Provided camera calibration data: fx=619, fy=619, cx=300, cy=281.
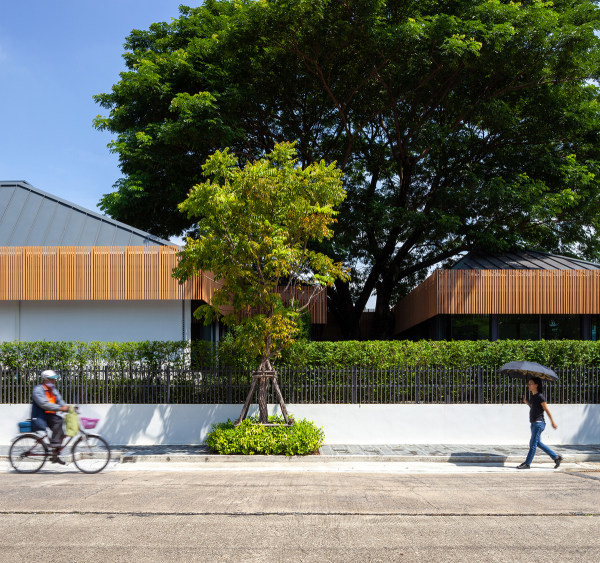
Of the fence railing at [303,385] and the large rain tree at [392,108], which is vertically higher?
the large rain tree at [392,108]

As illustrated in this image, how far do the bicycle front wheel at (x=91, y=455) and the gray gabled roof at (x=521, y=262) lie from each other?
14700mm

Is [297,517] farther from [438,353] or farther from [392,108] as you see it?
[392,108]

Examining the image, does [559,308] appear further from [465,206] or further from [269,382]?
[269,382]

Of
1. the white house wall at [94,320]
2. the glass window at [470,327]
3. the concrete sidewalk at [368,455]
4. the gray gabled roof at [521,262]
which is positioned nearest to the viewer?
the concrete sidewalk at [368,455]

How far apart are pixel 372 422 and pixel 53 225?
11.6m

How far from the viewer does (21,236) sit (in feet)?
61.2

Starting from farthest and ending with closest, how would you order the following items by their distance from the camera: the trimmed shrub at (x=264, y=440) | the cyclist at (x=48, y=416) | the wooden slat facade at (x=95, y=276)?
1. the wooden slat facade at (x=95, y=276)
2. the trimmed shrub at (x=264, y=440)
3. the cyclist at (x=48, y=416)

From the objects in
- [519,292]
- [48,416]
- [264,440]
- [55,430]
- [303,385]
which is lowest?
[264,440]

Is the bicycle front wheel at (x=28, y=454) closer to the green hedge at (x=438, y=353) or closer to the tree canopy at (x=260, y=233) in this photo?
the tree canopy at (x=260, y=233)

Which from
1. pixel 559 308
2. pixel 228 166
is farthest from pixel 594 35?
pixel 228 166

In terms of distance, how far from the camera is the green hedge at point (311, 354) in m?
14.5

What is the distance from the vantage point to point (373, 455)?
41.7 ft

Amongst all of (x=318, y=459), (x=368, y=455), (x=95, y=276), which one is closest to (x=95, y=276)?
(x=95, y=276)

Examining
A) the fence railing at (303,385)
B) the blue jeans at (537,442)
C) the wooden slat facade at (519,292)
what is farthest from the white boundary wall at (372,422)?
the wooden slat facade at (519,292)
